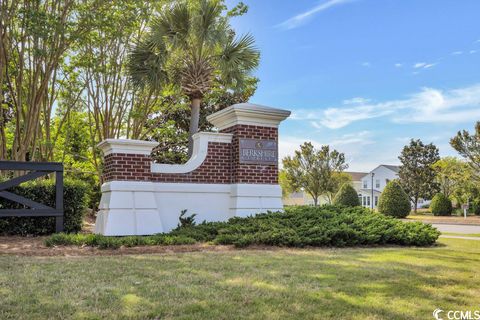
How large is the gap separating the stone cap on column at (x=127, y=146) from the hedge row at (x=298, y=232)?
185 cm

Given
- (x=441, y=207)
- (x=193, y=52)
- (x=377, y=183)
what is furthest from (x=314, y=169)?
(x=193, y=52)

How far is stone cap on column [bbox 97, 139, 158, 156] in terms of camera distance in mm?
9258

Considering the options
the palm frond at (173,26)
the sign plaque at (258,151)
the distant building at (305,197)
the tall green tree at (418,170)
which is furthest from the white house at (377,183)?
the sign plaque at (258,151)

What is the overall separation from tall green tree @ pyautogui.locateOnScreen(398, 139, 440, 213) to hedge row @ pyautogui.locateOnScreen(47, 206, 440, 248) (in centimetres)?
3815

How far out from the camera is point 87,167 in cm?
2061

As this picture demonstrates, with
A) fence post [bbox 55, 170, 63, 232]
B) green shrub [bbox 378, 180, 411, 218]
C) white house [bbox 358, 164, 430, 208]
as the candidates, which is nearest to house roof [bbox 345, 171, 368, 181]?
white house [bbox 358, 164, 430, 208]

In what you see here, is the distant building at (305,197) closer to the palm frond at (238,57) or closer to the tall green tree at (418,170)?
the tall green tree at (418,170)

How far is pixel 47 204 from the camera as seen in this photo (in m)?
10.1

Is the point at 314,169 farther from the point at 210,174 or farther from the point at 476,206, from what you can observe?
the point at 210,174

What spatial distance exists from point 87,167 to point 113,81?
553cm

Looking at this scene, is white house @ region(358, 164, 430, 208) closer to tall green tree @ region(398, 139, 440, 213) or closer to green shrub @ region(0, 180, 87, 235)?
tall green tree @ region(398, 139, 440, 213)

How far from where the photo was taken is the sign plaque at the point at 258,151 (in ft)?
34.0

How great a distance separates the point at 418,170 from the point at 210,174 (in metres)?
40.0

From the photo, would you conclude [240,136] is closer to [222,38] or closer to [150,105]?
[222,38]
